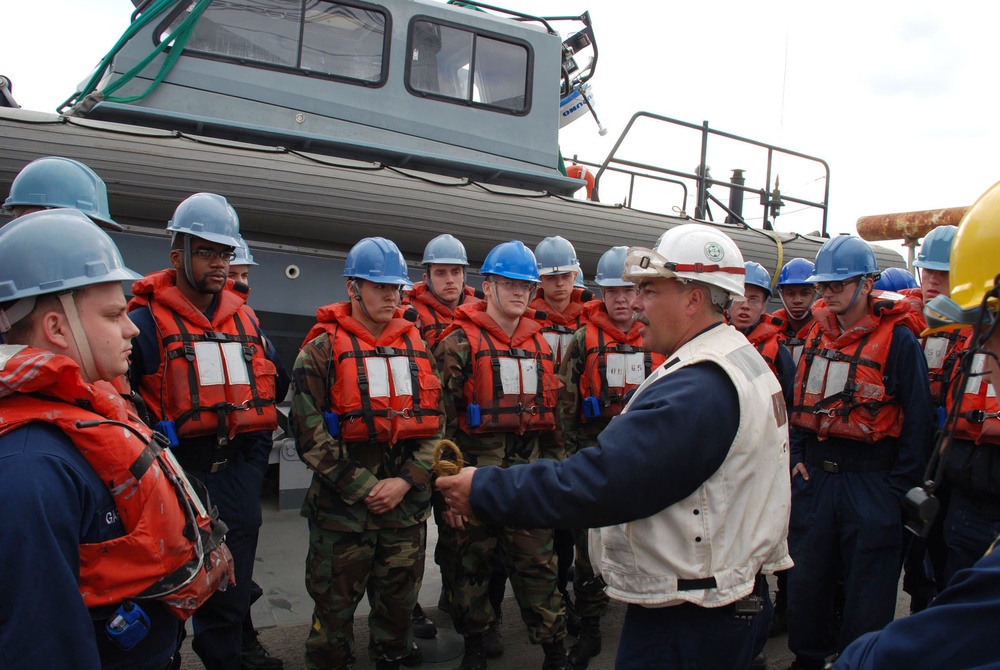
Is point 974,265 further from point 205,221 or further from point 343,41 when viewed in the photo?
point 343,41

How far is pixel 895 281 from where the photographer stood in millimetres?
5629

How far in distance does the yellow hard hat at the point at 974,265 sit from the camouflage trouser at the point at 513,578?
246cm

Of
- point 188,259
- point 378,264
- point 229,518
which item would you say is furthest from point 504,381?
point 188,259

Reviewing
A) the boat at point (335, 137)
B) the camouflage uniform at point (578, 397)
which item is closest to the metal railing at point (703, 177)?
the boat at point (335, 137)

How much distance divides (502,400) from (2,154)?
328 cm

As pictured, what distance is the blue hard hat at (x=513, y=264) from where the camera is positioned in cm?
378

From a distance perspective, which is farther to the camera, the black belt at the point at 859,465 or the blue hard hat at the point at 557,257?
the blue hard hat at the point at 557,257

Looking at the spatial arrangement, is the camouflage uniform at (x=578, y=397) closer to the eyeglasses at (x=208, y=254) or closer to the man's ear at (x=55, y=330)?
the eyeglasses at (x=208, y=254)

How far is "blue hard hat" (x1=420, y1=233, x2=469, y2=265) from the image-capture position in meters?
4.60

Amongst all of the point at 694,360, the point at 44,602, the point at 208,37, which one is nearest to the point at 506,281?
the point at 694,360

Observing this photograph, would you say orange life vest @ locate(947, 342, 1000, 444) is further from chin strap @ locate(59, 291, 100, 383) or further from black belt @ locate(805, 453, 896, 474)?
chin strap @ locate(59, 291, 100, 383)

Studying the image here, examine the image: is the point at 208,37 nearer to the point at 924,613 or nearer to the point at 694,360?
the point at 694,360

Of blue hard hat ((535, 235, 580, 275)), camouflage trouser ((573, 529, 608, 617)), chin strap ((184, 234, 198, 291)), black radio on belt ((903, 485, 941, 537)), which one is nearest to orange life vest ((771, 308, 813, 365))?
blue hard hat ((535, 235, 580, 275))

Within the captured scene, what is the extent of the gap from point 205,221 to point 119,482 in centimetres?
179
